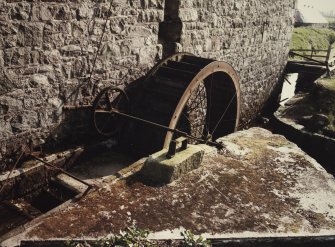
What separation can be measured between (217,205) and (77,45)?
2.68 metres

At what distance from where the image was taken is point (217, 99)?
24.3ft

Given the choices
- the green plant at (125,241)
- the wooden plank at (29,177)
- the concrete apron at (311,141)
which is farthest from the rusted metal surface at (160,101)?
the concrete apron at (311,141)

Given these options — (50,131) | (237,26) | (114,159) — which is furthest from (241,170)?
(237,26)

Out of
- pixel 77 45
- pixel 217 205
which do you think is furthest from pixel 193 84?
pixel 217 205

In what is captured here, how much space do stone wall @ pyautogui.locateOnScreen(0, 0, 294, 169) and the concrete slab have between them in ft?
4.56

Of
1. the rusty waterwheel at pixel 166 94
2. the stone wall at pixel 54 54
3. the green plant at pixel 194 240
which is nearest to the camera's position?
the green plant at pixel 194 240

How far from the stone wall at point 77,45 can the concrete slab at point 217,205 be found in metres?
1.39

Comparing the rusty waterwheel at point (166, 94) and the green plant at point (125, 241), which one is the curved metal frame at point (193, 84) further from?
the green plant at point (125, 241)

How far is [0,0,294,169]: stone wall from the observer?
169 inches

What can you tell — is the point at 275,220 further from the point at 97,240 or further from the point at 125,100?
the point at 125,100

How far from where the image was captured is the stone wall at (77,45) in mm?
4301

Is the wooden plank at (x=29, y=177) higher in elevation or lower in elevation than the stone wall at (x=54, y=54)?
lower

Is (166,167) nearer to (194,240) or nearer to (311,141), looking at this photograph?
(194,240)

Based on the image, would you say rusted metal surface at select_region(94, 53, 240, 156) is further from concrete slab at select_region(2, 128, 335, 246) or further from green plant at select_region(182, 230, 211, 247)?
green plant at select_region(182, 230, 211, 247)
